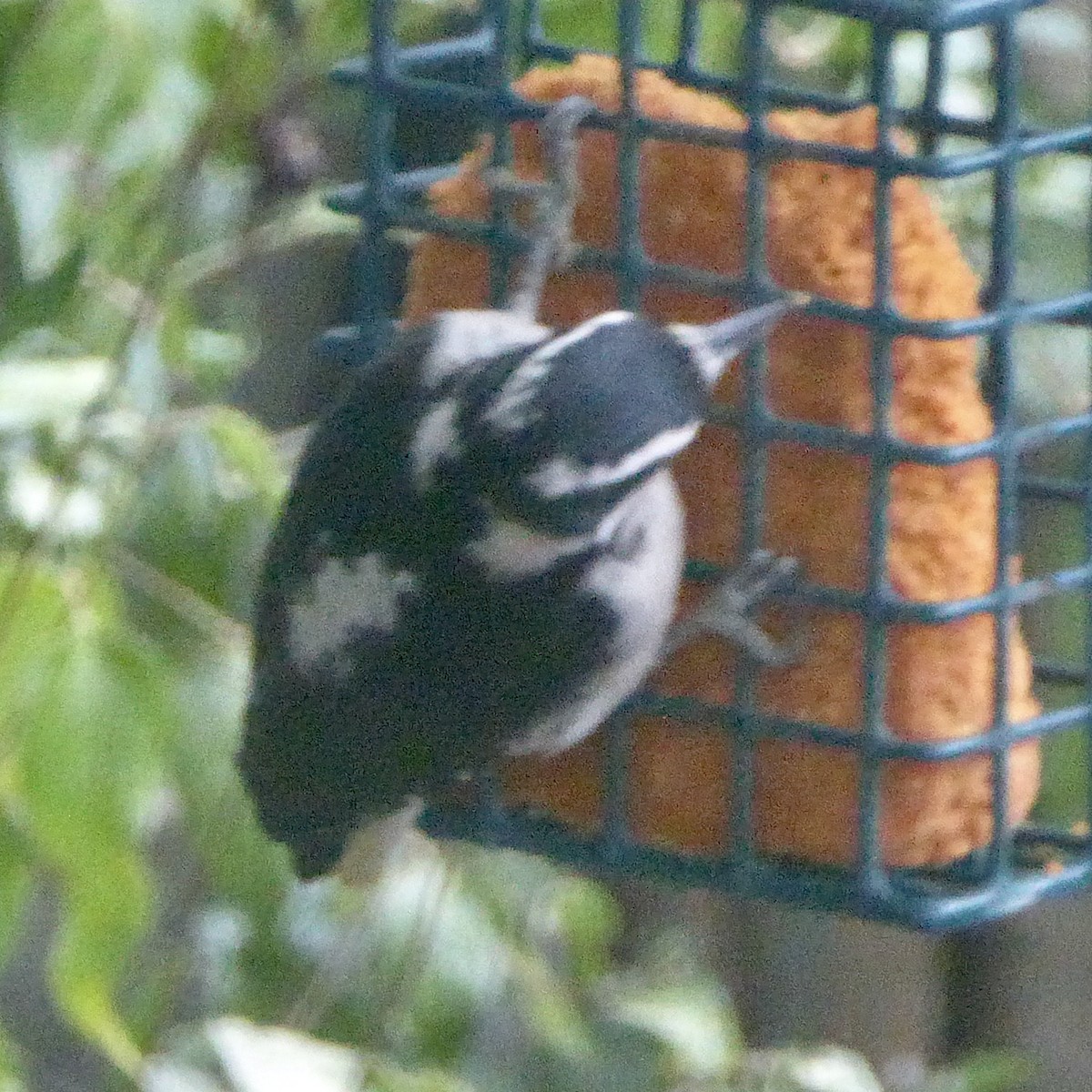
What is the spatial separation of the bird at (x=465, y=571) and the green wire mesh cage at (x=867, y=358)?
0.04 m

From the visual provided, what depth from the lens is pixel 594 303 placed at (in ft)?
3.85

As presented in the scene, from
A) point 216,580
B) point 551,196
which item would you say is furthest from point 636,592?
point 216,580

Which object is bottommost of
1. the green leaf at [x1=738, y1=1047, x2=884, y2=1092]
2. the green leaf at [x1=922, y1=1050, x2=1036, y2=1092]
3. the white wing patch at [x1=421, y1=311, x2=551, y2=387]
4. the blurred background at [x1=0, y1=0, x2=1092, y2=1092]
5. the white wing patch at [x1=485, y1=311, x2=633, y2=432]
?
the green leaf at [x1=922, y1=1050, x2=1036, y2=1092]

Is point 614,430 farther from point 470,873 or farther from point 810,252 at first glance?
point 470,873

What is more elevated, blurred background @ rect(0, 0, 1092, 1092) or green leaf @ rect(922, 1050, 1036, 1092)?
blurred background @ rect(0, 0, 1092, 1092)

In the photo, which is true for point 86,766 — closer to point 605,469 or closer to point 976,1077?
point 605,469

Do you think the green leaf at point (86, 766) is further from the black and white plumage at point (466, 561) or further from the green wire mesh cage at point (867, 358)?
the green wire mesh cage at point (867, 358)

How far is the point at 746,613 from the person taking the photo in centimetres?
112

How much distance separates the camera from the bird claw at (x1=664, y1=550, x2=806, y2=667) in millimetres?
1097

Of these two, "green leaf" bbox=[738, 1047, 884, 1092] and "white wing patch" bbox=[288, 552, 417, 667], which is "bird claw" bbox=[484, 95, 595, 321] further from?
"green leaf" bbox=[738, 1047, 884, 1092]

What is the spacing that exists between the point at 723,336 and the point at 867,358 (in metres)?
0.13

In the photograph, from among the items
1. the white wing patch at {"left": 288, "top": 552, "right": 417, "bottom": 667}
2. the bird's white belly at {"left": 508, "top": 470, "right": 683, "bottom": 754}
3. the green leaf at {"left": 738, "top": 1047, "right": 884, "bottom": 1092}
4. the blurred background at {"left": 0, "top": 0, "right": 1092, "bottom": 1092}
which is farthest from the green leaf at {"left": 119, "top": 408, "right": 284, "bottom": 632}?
the green leaf at {"left": 738, "top": 1047, "right": 884, "bottom": 1092}

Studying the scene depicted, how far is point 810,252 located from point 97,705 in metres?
0.43

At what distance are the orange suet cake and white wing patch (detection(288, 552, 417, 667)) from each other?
0.17m
